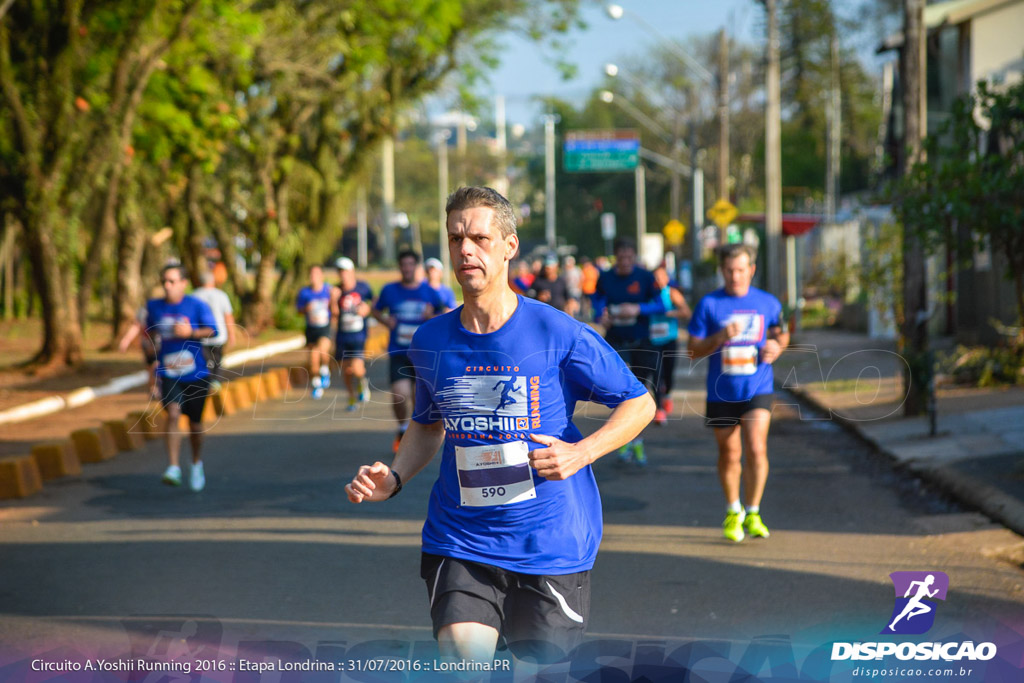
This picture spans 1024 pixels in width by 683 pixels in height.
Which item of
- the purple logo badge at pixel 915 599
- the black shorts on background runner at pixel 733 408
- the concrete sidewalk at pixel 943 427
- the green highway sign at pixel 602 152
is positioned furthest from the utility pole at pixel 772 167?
the green highway sign at pixel 602 152

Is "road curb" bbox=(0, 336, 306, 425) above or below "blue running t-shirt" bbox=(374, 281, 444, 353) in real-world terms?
below

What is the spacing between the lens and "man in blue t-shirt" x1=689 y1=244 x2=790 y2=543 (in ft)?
25.8

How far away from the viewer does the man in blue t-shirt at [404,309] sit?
12344mm

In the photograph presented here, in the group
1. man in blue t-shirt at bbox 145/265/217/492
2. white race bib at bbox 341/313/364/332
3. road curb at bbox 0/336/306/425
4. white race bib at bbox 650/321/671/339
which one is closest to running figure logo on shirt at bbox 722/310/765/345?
white race bib at bbox 650/321/671/339

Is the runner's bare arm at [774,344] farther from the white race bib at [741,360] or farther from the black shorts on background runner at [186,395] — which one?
the black shorts on background runner at [186,395]

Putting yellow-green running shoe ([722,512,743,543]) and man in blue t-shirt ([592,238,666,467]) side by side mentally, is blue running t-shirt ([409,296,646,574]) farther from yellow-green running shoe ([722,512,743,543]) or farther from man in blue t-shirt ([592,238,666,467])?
man in blue t-shirt ([592,238,666,467])

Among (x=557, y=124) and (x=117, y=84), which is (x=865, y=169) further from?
(x=117, y=84)

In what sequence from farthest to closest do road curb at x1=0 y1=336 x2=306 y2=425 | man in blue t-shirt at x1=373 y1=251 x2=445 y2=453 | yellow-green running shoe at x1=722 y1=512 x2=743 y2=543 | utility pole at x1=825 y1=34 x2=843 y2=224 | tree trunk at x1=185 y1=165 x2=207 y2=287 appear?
1. utility pole at x1=825 y1=34 x2=843 y2=224
2. tree trunk at x1=185 y1=165 x2=207 y2=287
3. road curb at x1=0 y1=336 x2=306 y2=425
4. man in blue t-shirt at x1=373 y1=251 x2=445 y2=453
5. yellow-green running shoe at x1=722 y1=512 x2=743 y2=543

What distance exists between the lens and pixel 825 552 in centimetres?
768

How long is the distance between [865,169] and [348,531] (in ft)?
197

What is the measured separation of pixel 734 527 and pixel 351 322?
31.5ft

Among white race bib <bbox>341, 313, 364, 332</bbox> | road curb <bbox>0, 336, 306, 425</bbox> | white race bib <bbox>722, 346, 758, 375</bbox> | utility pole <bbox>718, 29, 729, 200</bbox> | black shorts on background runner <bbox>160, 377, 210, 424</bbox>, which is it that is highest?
utility pole <bbox>718, 29, 729, 200</bbox>

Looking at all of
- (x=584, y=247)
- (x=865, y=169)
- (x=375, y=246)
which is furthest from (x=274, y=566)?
(x=375, y=246)

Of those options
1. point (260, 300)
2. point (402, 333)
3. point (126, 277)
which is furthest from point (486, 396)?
point (260, 300)
